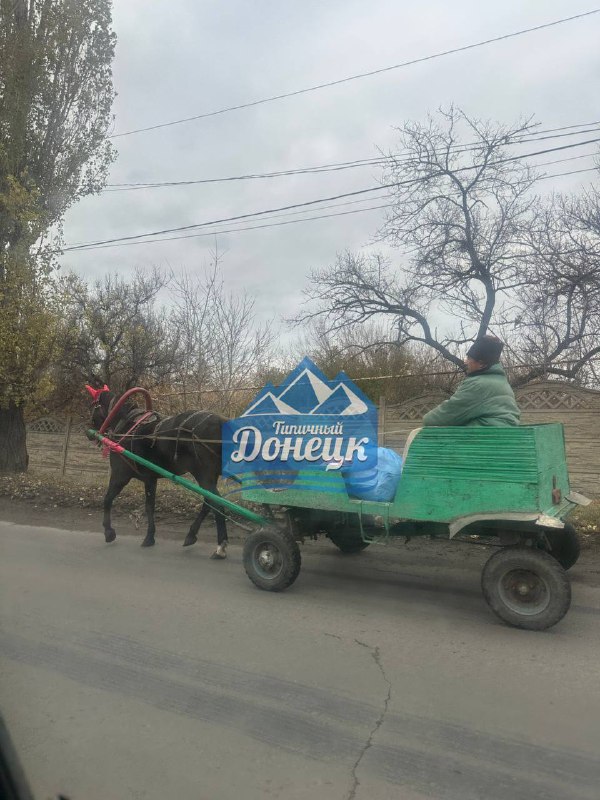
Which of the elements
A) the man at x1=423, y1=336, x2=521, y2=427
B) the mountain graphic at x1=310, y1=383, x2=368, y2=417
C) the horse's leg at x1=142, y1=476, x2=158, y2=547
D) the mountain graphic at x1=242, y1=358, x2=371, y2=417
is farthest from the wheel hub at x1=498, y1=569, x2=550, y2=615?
the horse's leg at x1=142, y1=476, x2=158, y2=547

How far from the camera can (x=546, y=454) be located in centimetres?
464

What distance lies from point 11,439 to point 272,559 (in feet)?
35.5

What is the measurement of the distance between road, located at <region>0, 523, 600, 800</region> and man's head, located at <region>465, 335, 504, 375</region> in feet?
6.67

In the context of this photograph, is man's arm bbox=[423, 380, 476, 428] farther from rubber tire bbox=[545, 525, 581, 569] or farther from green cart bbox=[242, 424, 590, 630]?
rubber tire bbox=[545, 525, 581, 569]

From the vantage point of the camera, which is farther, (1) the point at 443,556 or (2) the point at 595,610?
(1) the point at 443,556

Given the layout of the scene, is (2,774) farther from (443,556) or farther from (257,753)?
(443,556)

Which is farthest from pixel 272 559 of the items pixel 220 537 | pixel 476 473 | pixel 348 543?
pixel 476 473

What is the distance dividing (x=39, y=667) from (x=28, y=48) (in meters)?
14.2

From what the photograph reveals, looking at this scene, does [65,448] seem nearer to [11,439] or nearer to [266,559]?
[11,439]

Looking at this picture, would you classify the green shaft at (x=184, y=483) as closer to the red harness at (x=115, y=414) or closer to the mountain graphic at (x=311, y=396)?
the red harness at (x=115, y=414)

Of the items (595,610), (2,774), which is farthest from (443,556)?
(2,774)

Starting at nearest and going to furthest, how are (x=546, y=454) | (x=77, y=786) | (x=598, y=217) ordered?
1. (x=77, y=786)
2. (x=546, y=454)
3. (x=598, y=217)

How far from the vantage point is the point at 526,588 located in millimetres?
4562

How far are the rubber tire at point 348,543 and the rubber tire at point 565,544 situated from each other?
1885 mm
